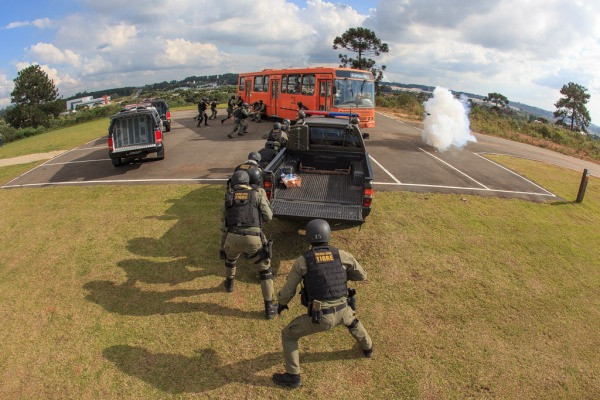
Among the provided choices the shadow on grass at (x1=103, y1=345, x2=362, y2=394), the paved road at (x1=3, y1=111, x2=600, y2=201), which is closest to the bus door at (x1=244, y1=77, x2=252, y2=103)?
the paved road at (x1=3, y1=111, x2=600, y2=201)

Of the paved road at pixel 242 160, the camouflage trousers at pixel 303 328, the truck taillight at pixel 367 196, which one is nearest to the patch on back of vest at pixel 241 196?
the camouflage trousers at pixel 303 328

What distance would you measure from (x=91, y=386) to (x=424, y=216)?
24.8 feet

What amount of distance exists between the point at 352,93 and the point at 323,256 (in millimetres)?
14991

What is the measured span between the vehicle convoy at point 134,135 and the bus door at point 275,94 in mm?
9881

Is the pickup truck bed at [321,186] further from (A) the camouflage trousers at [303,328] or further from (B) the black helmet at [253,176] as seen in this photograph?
(A) the camouflage trousers at [303,328]

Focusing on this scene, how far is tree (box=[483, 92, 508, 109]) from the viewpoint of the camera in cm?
7290

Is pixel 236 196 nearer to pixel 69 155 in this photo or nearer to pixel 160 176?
pixel 160 176

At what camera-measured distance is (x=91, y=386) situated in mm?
4270

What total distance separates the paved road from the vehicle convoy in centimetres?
63

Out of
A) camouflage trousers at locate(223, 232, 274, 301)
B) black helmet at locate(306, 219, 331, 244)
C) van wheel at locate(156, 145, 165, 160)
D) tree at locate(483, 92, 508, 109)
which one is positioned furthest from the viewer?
tree at locate(483, 92, 508, 109)

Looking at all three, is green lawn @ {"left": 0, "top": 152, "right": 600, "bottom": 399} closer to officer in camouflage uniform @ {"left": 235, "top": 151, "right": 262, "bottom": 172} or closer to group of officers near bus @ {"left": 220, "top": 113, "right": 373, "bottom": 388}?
group of officers near bus @ {"left": 220, "top": 113, "right": 373, "bottom": 388}

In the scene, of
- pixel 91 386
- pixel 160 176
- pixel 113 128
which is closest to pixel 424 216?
pixel 91 386

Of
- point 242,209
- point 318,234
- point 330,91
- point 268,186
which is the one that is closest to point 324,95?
point 330,91

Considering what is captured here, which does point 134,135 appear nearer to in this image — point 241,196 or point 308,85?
point 308,85
